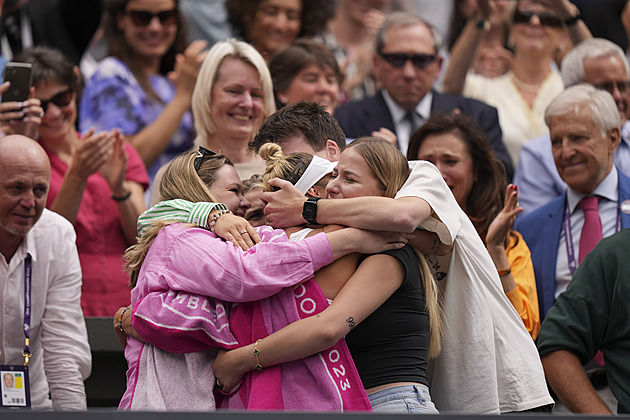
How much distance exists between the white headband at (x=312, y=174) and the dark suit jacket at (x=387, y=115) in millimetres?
2304

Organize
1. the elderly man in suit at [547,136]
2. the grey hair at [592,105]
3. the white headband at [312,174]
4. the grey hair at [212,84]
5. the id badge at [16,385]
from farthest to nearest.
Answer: the elderly man in suit at [547,136] → the grey hair at [592,105] → the grey hair at [212,84] → the id badge at [16,385] → the white headband at [312,174]

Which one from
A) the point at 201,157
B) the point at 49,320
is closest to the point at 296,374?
the point at 201,157

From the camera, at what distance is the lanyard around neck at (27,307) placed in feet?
14.3

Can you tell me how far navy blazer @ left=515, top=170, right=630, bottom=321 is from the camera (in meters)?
4.87

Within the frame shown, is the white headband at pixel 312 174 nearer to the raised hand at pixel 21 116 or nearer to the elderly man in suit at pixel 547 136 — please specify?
the raised hand at pixel 21 116

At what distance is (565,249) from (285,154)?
1.94 m

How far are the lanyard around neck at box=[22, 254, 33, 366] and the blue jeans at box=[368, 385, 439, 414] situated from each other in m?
1.92

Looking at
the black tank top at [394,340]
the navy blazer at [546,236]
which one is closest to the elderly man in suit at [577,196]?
the navy blazer at [546,236]

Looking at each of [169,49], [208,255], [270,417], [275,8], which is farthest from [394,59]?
[270,417]

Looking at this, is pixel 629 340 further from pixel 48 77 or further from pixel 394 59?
pixel 48 77

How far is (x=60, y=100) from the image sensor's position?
5.39m

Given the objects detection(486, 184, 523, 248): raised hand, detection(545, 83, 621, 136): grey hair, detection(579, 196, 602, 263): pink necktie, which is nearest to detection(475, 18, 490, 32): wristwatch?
detection(545, 83, 621, 136): grey hair

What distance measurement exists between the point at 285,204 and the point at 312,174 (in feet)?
0.61

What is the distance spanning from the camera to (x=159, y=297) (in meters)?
3.22
